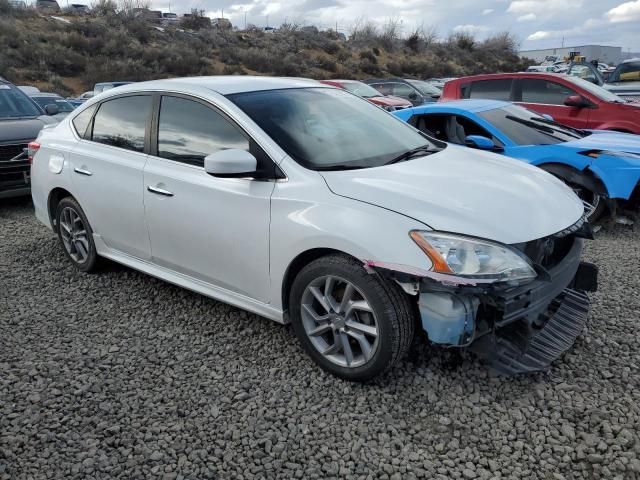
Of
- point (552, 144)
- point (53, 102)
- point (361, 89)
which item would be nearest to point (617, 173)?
point (552, 144)

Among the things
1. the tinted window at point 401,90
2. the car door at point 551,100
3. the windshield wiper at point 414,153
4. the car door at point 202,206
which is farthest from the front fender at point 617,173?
the tinted window at point 401,90

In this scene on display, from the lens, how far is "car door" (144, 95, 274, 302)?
10.4 ft

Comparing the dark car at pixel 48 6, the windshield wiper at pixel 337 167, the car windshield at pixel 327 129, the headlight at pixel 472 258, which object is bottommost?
the headlight at pixel 472 258

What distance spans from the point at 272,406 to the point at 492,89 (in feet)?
24.6

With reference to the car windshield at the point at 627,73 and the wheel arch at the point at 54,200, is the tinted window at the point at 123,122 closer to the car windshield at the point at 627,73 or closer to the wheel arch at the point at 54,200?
the wheel arch at the point at 54,200

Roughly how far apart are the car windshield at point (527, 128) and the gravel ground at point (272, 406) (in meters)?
2.57

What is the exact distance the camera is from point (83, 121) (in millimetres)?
4508

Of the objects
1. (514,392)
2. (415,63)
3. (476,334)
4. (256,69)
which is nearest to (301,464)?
(476,334)

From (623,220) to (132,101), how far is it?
4.99m

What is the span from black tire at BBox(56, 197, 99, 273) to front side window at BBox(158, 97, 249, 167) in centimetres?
121

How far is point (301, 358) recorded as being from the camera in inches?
130

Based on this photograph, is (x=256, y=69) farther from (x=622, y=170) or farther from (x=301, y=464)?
(x=301, y=464)

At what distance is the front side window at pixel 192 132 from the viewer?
132 inches

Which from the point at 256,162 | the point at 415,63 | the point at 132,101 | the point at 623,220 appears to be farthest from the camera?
the point at 415,63
